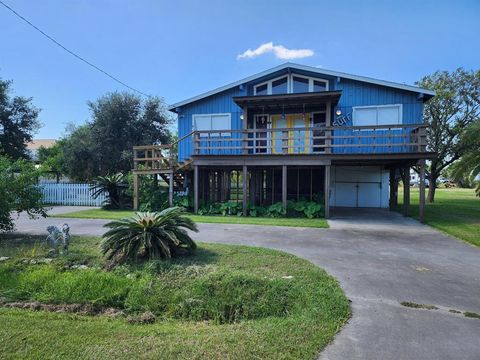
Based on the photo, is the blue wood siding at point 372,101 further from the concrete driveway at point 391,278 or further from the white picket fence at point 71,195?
the white picket fence at point 71,195

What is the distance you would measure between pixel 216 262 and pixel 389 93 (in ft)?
44.1

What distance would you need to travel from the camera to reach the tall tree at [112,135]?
22891mm

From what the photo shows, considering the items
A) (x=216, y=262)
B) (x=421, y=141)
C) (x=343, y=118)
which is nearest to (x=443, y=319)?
(x=216, y=262)

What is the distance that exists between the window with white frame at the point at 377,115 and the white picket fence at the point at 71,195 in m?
14.1

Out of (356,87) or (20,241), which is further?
(356,87)

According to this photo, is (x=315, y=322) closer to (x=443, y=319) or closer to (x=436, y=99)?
(x=443, y=319)

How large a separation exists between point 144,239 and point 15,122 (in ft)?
75.1

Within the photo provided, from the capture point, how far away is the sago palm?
230 inches

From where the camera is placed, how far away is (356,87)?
1574 cm

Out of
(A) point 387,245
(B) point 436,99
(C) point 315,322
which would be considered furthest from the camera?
(B) point 436,99

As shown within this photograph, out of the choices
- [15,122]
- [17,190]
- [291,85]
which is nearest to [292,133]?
[291,85]

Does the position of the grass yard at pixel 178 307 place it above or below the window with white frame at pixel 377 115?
below

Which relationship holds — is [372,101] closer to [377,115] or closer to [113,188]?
[377,115]

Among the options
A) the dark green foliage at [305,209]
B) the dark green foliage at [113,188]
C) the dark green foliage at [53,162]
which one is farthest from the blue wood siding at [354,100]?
the dark green foliage at [53,162]
